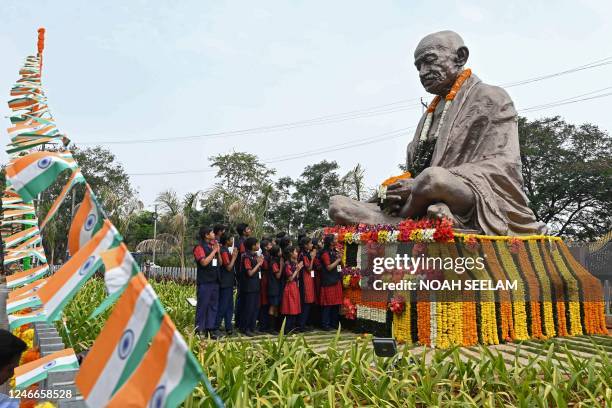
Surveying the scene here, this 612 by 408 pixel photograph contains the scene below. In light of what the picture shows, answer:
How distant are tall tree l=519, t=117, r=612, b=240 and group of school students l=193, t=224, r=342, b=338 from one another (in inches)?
739

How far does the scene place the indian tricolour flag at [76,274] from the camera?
1.54 meters

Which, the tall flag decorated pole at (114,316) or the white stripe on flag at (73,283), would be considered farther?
the white stripe on flag at (73,283)

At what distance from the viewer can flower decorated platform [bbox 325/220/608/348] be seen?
5582 mm

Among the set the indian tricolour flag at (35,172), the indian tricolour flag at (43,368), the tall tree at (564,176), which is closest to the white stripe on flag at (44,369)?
the indian tricolour flag at (43,368)

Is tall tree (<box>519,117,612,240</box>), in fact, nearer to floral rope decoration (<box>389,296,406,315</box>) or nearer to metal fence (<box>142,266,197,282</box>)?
metal fence (<box>142,266,197,282</box>)

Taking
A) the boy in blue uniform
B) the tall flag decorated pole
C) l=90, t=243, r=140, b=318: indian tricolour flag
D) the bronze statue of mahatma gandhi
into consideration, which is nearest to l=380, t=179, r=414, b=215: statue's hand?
the bronze statue of mahatma gandhi

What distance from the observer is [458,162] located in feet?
22.5

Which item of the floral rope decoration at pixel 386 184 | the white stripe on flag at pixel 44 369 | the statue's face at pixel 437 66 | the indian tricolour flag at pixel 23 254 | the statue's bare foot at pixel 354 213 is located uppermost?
the statue's face at pixel 437 66

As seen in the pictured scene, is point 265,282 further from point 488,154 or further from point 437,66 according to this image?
point 437,66

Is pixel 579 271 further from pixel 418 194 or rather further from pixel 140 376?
pixel 140 376

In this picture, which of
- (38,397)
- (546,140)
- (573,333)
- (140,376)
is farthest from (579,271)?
(546,140)

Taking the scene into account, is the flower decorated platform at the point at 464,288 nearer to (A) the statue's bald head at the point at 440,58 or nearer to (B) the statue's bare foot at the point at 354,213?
(B) the statue's bare foot at the point at 354,213

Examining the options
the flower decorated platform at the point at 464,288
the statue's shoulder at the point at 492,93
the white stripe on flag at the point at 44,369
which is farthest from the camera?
the statue's shoulder at the point at 492,93

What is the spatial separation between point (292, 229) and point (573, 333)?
2667 centimetres
